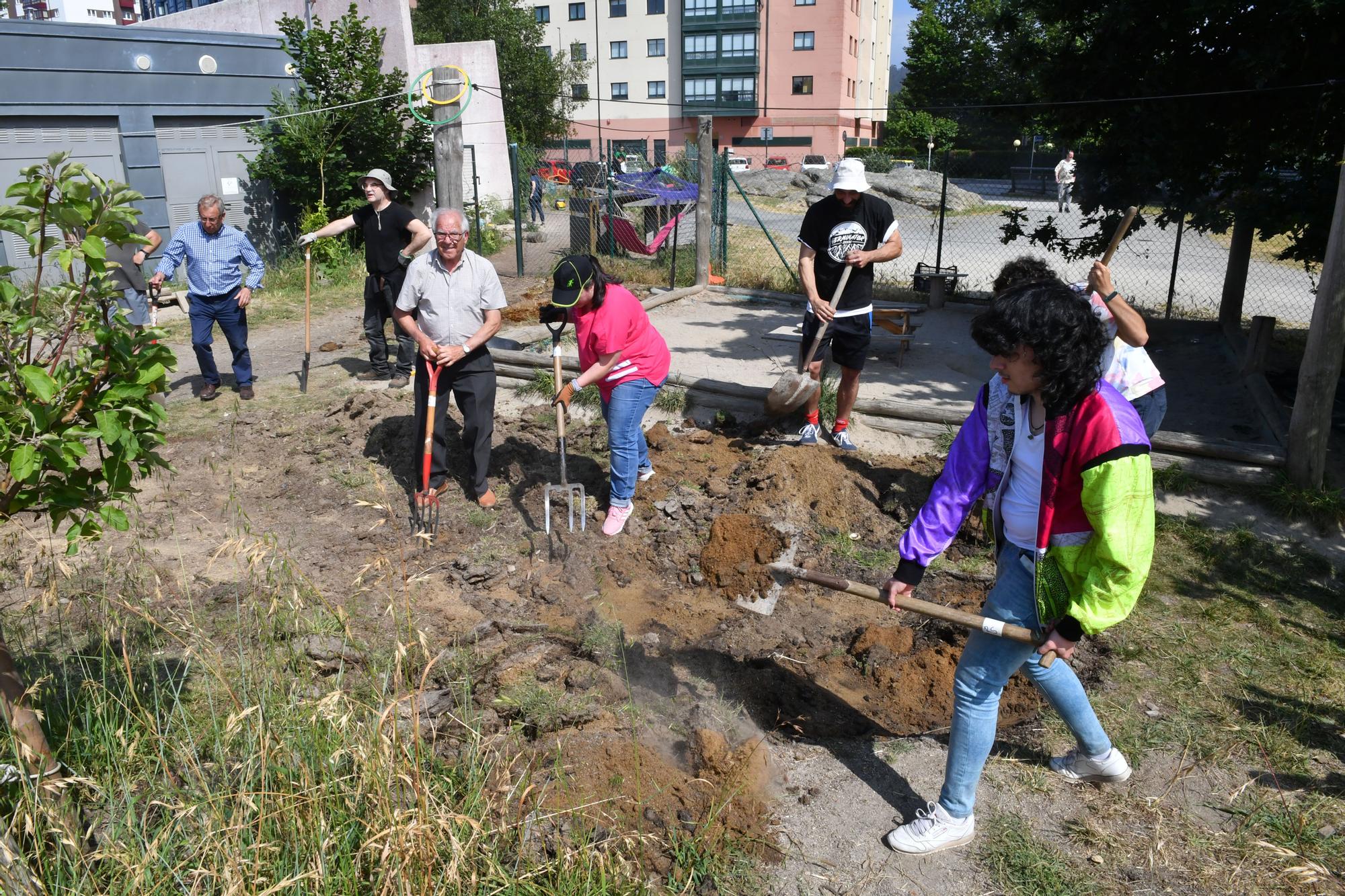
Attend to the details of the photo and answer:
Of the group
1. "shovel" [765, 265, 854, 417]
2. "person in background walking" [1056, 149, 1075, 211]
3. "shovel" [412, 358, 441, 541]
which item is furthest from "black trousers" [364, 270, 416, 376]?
"person in background walking" [1056, 149, 1075, 211]

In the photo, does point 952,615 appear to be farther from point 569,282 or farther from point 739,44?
point 739,44

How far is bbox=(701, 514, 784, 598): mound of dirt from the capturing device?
197 inches

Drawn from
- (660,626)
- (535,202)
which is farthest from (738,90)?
(660,626)

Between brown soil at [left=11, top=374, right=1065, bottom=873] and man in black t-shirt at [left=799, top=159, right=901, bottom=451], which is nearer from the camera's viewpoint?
brown soil at [left=11, top=374, right=1065, bottom=873]

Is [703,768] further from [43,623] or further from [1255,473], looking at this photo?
[1255,473]

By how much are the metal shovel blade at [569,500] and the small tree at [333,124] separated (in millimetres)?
9806

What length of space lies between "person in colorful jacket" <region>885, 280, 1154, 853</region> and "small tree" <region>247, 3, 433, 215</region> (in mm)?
12725

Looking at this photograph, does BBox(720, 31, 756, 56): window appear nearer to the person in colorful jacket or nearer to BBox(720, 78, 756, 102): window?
BBox(720, 78, 756, 102): window

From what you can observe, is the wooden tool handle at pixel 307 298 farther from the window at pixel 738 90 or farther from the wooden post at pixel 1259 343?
the window at pixel 738 90

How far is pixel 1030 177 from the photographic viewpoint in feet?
72.4

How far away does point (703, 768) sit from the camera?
11.4ft

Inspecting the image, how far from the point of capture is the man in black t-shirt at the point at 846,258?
6164 millimetres

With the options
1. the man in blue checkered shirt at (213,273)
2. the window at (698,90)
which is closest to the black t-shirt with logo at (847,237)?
the man in blue checkered shirt at (213,273)

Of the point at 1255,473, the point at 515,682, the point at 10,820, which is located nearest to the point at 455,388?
the point at 515,682
